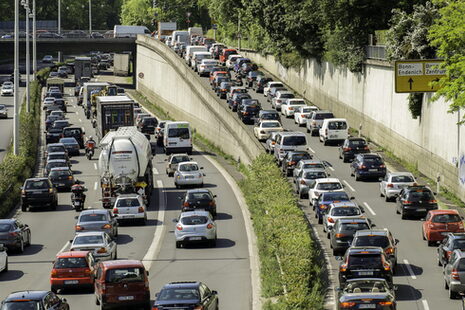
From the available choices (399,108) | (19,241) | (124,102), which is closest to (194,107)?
(124,102)

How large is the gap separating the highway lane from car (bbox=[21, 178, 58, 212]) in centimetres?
1245

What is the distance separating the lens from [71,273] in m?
34.0

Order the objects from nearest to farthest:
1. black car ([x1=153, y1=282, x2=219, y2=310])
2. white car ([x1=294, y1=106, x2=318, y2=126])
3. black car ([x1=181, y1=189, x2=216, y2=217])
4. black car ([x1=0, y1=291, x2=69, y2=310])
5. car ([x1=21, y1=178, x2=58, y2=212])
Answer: black car ([x1=153, y1=282, x2=219, y2=310]) < black car ([x1=0, y1=291, x2=69, y2=310]) < black car ([x1=181, y1=189, x2=216, y2=217]) < car ([x1=21, y1=178, x2=58, y2=212]) < white car ([x1=294, y1=106, x2=318, y2=126])

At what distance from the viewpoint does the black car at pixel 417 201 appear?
4616cm

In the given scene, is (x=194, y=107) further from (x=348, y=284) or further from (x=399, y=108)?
(x=348, y=284)

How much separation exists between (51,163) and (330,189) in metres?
22.5

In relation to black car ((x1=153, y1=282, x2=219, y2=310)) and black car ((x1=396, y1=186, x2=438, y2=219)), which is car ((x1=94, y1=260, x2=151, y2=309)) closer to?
black car ((x1=153, y1=282, x2=219, y2=310))

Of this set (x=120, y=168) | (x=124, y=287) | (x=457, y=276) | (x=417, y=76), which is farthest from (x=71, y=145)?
(x=457, y=276)

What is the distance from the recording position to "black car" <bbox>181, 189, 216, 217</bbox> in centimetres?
5053

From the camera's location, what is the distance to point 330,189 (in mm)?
49688

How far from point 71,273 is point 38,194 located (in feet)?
71.2

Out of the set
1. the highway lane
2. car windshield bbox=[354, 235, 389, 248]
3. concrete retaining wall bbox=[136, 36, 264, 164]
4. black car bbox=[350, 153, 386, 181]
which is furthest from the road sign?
car windshield bbox=[354, 235, 389, 248]

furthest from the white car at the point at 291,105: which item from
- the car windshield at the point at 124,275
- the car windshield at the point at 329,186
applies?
the car windshield at the point at 124,275

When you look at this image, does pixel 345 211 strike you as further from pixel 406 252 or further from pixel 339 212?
pixel 406 252
